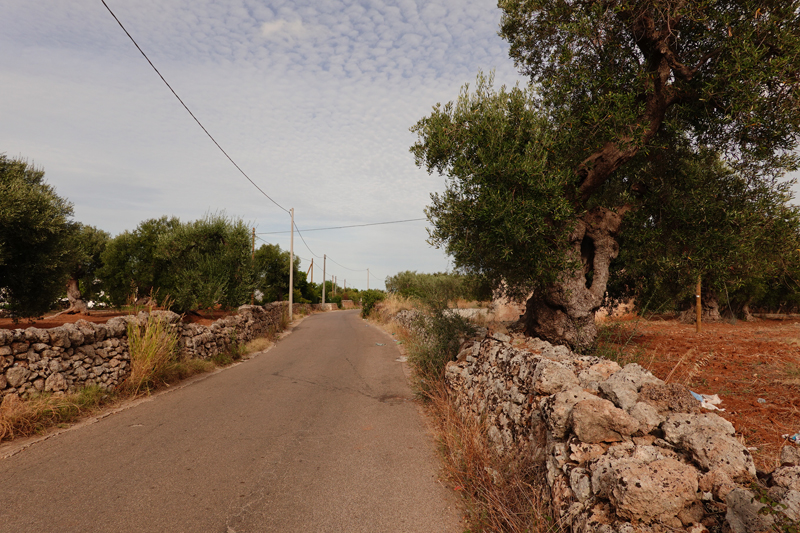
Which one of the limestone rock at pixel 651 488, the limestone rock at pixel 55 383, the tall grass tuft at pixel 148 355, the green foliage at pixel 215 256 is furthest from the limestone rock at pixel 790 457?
the green foliage at pixel 215 256

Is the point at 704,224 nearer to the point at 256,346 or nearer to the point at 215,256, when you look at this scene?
the point at 256,346

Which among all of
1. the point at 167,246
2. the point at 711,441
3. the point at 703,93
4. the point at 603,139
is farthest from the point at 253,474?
the point at 167,246

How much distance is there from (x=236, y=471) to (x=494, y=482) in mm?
2974

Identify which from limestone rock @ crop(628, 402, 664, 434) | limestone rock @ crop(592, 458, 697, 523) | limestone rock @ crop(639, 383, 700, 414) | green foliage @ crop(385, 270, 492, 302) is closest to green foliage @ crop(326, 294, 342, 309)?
green foliage @ crop(385, 270, 492, 302)

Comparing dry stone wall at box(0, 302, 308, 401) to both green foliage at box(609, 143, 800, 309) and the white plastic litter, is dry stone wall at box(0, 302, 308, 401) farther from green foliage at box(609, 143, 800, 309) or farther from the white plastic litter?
green foliage at box(609, 143, 800, 309)

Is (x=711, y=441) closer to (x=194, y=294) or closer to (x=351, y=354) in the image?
(x=351, y=354)

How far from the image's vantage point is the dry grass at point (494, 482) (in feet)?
11.2

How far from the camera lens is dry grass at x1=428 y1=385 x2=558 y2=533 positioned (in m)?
3.40

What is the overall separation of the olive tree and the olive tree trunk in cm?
3

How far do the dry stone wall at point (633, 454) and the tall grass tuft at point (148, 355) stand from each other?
7305 mm

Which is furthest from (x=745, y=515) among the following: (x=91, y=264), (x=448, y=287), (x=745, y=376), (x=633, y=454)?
(x=91, y=264)

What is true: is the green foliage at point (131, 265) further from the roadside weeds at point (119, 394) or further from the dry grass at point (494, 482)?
the dry grass at point (494, 482)

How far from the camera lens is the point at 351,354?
14234mm

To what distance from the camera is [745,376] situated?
21.0ft
